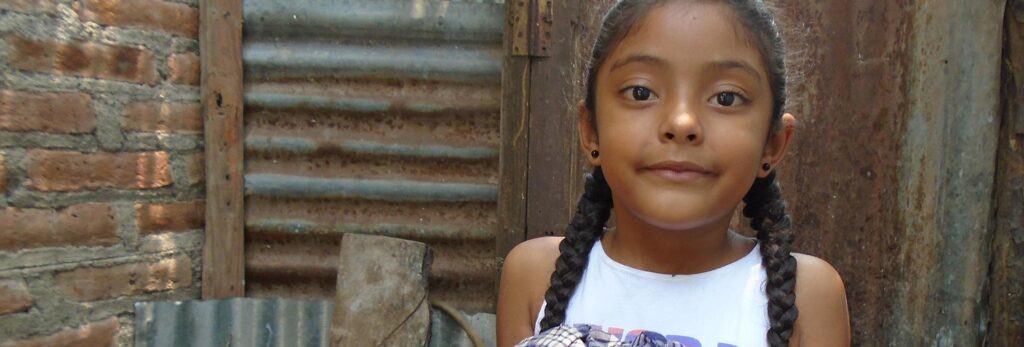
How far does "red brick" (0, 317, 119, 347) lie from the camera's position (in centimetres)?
184

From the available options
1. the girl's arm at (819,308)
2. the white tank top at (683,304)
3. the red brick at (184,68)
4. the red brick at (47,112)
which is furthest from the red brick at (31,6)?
the girl's arm at (819,308)

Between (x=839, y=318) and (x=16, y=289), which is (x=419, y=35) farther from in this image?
(x=839, y=318)

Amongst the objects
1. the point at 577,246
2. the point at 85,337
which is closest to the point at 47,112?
the point at 85,337

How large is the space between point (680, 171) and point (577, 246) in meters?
0.29

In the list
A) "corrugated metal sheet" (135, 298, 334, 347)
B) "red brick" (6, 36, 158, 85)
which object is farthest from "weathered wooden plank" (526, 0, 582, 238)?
"red brick" (6, 36, 158, 85)

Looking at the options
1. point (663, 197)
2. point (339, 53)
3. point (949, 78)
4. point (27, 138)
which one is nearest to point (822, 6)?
point (949, 78)

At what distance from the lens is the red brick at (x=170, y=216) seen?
203cm

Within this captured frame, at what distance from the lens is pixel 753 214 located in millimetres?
1349

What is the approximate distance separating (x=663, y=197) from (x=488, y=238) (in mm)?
1057

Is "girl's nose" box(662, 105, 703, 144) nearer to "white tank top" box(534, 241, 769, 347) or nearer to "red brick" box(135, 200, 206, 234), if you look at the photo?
"white tank top" box(534, 241, 769, 347)

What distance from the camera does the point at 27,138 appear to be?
182 cm

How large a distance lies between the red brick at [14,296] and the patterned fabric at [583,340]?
134cm

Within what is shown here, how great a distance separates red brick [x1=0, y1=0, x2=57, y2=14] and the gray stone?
83 centimetres

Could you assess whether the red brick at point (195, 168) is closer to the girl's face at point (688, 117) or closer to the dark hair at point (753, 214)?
the dark hair at point (753, 214)
